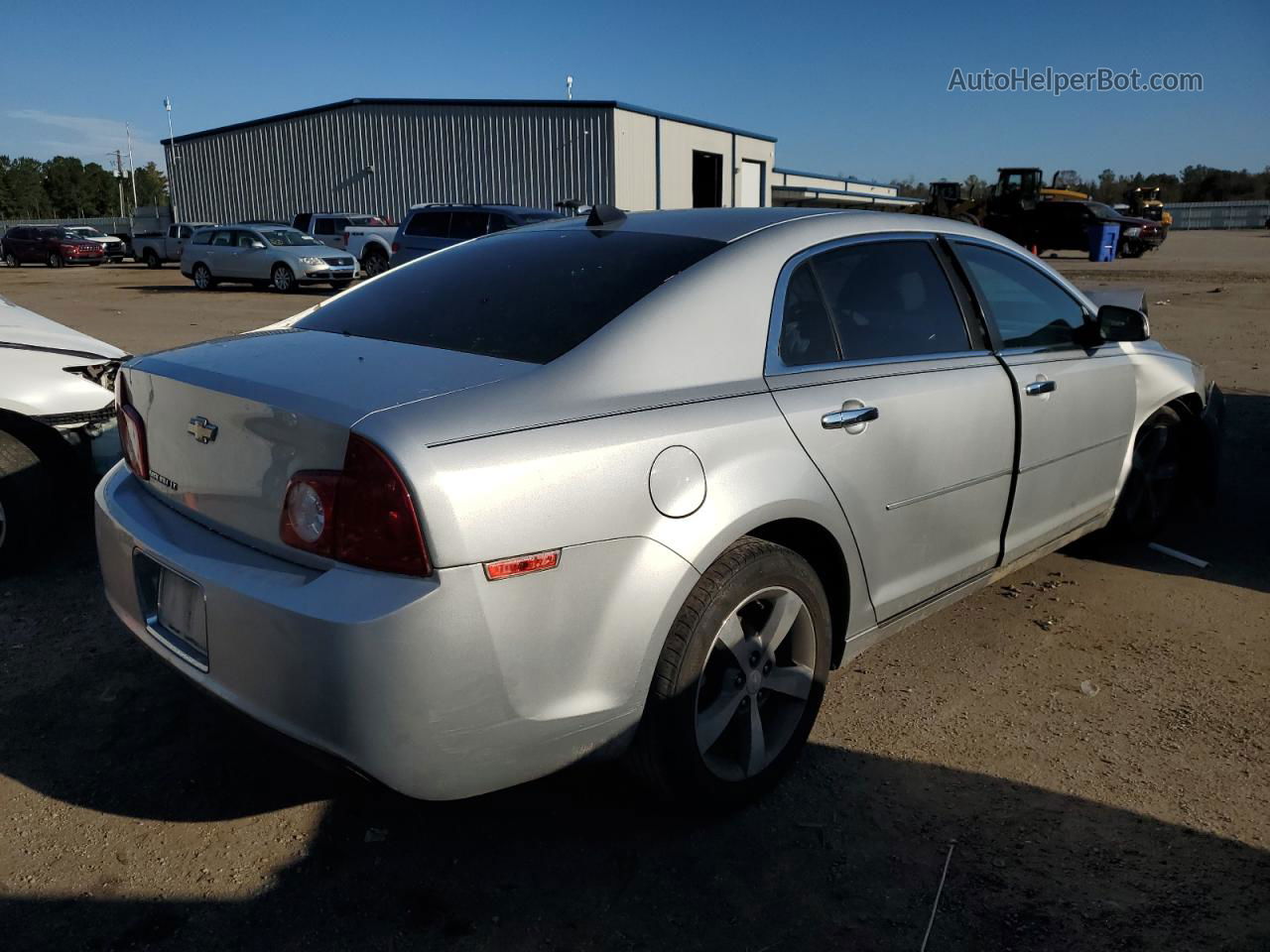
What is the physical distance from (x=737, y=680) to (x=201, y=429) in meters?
1.51

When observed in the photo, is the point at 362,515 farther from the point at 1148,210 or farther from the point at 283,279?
the point at 1148,210

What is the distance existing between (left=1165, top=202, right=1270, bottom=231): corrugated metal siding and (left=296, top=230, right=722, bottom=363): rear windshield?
70.9 metres

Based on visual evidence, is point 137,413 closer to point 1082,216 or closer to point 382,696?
point 382,696

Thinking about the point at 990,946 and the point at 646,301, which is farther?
the point at 646,301

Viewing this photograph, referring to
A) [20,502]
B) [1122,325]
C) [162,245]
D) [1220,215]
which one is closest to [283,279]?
[162,245]

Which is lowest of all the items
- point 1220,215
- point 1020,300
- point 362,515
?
point 362,515

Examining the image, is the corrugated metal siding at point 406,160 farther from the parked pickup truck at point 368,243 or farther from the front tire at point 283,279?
the front tire at point 283,279

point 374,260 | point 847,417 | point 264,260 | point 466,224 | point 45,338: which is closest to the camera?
point 847,417

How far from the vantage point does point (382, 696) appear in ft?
6.59

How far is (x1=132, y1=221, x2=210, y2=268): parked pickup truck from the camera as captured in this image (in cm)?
3434

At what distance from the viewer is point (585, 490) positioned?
7.13 ft

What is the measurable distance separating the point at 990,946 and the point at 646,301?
173cm

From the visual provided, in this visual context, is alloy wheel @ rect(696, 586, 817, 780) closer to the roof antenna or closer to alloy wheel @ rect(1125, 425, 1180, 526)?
the roof antenna

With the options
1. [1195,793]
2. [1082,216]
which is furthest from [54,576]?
[1082,216]
